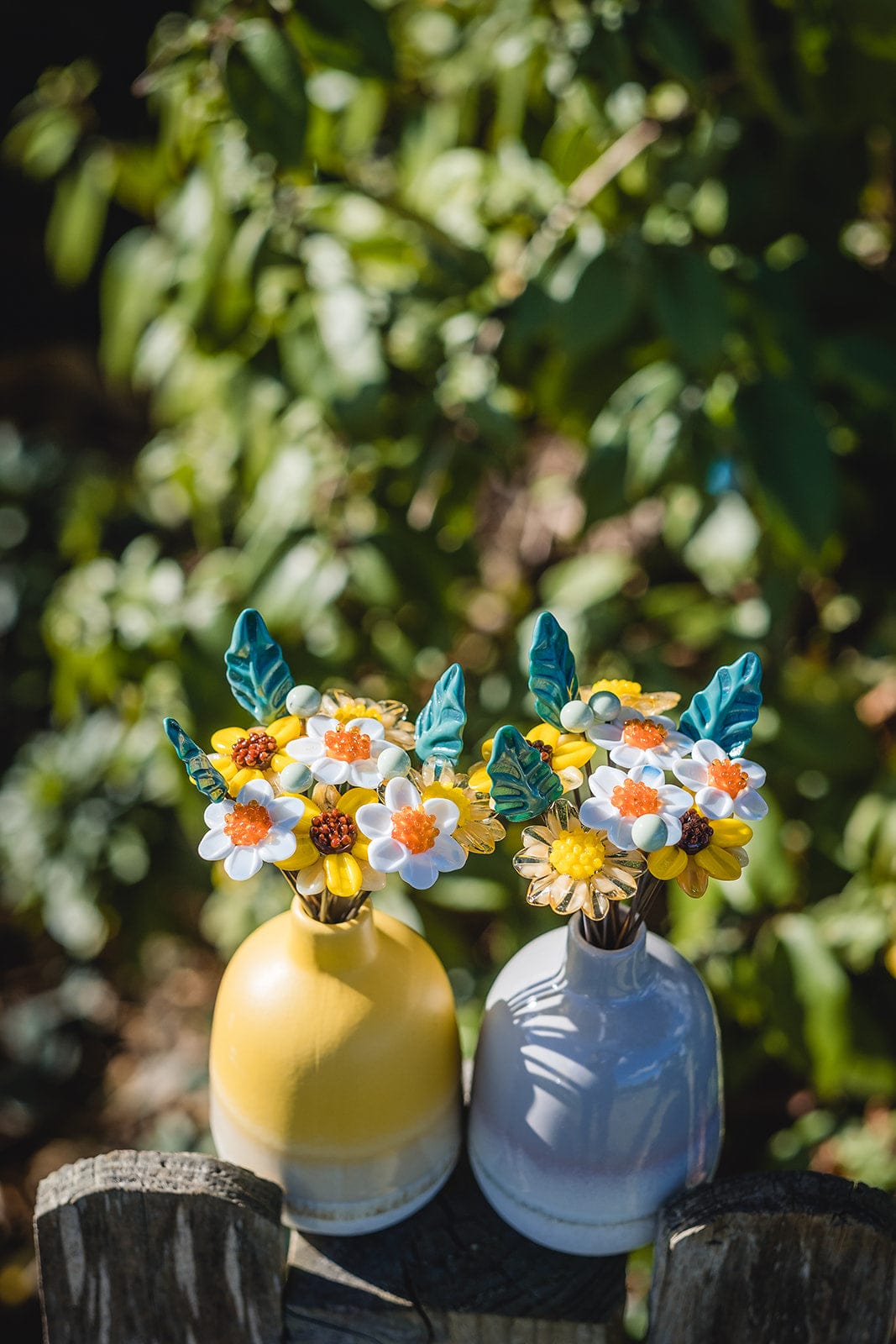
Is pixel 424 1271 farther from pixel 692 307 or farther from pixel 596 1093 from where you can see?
pixel 692 307

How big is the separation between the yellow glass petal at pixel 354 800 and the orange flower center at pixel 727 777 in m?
0.18

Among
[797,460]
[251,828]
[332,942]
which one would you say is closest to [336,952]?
[332,942]

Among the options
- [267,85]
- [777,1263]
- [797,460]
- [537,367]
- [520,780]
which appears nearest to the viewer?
[520,780]

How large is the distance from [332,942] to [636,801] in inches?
7.9

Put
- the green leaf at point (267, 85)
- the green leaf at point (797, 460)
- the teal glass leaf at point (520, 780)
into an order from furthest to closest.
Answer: the green leaf at point (797, 460), the green leaf at point (267, 85), the teal glass leaf at point (520, 780)

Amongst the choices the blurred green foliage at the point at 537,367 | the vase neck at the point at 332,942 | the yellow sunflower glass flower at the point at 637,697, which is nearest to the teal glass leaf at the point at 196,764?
the vase neck at the point at 332,942

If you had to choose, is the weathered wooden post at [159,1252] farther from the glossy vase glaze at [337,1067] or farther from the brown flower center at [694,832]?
the brown flower center at [694,832]

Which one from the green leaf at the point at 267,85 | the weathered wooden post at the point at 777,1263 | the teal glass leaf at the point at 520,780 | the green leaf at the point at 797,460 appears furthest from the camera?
the green leaf at the point at 797,460

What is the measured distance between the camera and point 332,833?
562 millimetres

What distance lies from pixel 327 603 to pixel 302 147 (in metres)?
0.43

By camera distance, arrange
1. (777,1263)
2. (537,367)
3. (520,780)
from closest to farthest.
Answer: (520,780), (777,1263), (537,367)

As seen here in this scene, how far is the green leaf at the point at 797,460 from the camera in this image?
1.02 m

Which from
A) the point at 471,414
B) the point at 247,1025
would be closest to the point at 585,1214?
the point at 247,1025

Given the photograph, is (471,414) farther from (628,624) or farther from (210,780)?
(210,780)
